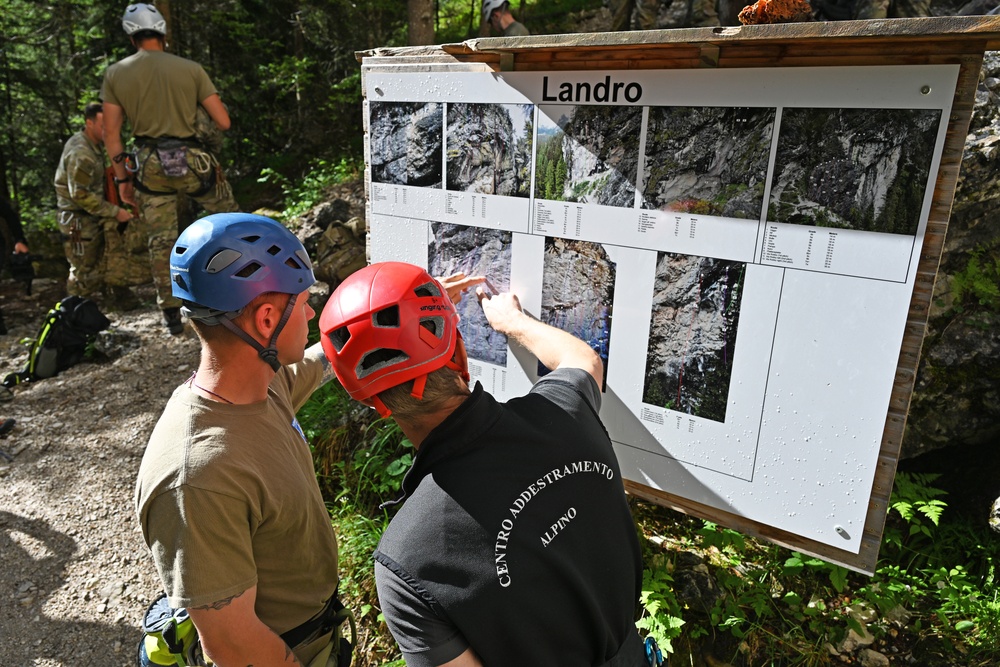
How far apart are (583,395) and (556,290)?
0.88 m

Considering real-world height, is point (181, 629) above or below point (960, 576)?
above

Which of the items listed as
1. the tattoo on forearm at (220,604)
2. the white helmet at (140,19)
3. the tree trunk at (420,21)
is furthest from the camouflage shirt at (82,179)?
the tattoo on forearm at (220,604)

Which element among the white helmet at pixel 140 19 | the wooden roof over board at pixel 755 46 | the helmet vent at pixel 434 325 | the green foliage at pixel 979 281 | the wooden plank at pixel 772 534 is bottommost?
the wooden plank at pixel 772 534

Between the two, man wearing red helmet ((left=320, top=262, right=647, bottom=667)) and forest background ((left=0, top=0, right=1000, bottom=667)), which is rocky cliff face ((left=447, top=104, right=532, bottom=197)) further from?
forest background ((left=0, top=0, right=1000, bottom=667))

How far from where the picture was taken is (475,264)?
3162 mm

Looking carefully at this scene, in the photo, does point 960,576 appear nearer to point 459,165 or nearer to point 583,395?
point 583,395

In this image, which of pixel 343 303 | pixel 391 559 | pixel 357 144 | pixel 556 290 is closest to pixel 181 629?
pixel 391 559

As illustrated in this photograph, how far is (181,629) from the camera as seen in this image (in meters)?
2.36

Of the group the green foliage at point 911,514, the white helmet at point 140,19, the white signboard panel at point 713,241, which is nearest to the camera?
the white signboard panel at point 713,241

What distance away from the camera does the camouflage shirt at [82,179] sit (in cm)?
771

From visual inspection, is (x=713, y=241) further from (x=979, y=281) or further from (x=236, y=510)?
(x=979, y=281)

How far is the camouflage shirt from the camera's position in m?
7.71

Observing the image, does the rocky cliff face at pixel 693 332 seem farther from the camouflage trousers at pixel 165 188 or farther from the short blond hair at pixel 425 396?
the camouflage trousers at pixel 165 188

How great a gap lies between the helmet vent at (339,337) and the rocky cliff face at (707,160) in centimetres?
134
